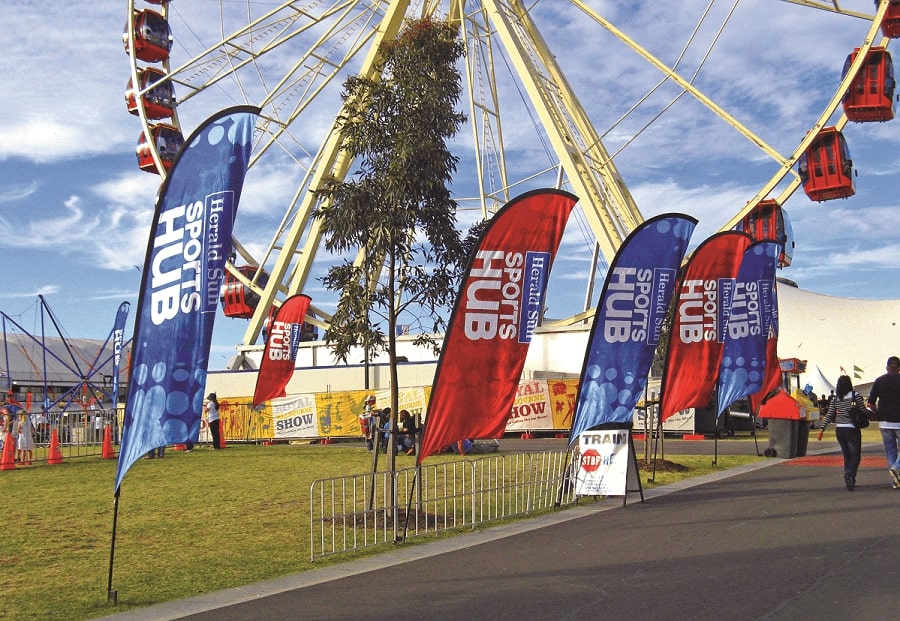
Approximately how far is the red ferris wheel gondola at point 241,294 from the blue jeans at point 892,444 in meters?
29.9

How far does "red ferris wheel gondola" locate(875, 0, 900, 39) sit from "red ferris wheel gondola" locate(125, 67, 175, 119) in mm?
23453

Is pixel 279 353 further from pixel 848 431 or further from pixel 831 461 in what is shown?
pixel 848 431

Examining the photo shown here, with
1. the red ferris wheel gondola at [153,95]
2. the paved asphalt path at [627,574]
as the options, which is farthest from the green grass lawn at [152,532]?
the red ferris wheel gondola at [153,95]

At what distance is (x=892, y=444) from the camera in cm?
1236

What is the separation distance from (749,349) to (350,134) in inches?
400

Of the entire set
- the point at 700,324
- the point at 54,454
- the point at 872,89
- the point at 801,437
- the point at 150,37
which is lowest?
the point at 54,454

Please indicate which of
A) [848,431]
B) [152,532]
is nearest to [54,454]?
[152,532]

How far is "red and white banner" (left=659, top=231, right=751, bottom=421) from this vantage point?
1547 centimetres

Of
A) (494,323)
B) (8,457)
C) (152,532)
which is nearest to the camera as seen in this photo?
(494,323)

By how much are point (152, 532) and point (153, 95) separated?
25560 mm

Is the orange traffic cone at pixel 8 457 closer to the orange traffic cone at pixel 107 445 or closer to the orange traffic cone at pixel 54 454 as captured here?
the orange traffic cone at pixel 54 454

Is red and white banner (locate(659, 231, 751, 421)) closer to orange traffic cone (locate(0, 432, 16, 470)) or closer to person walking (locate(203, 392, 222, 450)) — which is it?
orange traffic cone (locate(0, 432, 16, 470))

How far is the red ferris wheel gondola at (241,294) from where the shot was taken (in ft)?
130

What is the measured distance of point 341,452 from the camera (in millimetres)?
24531
